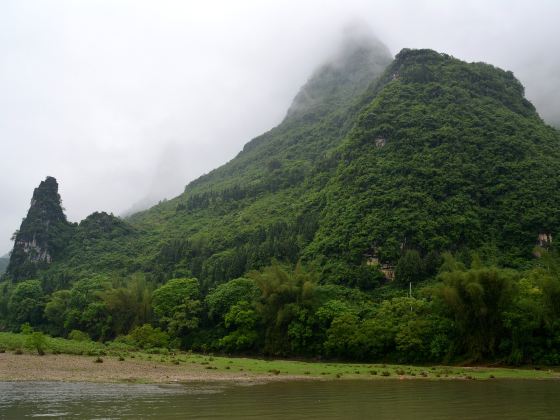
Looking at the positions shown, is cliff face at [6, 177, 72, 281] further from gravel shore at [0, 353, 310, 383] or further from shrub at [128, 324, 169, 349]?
gravel shore at [0, 353, 310, 383]

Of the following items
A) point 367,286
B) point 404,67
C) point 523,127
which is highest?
point 404,67

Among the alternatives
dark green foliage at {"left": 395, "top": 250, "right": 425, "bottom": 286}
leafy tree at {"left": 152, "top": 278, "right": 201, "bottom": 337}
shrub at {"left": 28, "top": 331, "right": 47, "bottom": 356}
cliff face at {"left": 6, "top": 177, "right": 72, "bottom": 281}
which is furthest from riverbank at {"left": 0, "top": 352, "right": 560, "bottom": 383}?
cliff face at {"left": 6, "top": 177, "right": 72, "bottom": 281}

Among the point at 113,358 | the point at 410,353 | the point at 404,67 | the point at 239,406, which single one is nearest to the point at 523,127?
the point at 404,67

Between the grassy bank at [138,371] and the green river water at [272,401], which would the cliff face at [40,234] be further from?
the green river water at [272,401]

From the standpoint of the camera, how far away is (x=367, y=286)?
78625 millimetres

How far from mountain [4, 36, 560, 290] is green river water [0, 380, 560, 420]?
173 ft

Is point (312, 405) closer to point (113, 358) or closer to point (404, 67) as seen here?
point (113, 358)

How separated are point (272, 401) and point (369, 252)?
65.9m

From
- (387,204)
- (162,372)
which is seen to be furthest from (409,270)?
(162,372)

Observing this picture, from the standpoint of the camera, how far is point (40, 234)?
499 feet

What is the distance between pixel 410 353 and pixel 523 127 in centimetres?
A: 8213

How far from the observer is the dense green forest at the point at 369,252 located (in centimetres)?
5400

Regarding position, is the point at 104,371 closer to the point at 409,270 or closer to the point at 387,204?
the point at 409,270

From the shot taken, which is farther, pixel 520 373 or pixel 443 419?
pixel 520 373
